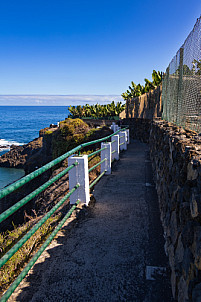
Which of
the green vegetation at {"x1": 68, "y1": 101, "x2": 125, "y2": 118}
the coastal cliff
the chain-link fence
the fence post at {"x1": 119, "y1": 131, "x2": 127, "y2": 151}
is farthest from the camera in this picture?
the green vegetation at {"x1": 68, "y1": 101, "x2": 125, "y2": 118}

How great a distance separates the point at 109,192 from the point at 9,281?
3.27 meters

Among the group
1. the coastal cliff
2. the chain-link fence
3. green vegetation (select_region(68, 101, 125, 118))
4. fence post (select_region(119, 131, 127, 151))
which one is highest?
green vegetation (select_region(68, 101, 125, 118))

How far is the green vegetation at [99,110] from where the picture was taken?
1691 inches

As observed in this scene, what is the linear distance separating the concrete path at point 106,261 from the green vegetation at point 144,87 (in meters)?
20.3

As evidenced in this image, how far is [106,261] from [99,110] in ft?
142

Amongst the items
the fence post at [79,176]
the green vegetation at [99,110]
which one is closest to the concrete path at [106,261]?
the fence post at [79,176]

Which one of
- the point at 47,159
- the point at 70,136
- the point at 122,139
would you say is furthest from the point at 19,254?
the point at 47,159

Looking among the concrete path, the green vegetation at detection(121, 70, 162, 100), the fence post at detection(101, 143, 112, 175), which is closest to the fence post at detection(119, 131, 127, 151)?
the fence post at detection(101, 143, 112, 175)

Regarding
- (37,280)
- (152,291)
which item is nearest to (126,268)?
(152,291)

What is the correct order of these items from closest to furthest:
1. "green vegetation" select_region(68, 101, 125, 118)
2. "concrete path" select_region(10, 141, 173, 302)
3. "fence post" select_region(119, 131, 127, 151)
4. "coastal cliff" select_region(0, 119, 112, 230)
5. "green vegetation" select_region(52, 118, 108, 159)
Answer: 1. "concrete path" select_region(10, 141, 173, 302)
2. "coastal cliff" select_region(0, 119, 112, 230)
3. "fence post" select_region(119, 131, 127, 151)
4. "green vegetation" select_region(52, 118, 108, 159)
5. "green vegetation" select_region(68, 101, 125, 118)

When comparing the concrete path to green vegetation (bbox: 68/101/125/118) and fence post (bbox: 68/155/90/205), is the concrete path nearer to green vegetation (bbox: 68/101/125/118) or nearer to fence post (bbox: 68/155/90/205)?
fence post (bbox: 68/155/90/205)

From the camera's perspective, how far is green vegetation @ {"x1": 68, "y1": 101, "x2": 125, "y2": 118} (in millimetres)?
42947

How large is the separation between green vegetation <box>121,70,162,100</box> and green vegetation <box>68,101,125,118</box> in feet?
16.7

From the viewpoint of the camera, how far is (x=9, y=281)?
255cm
